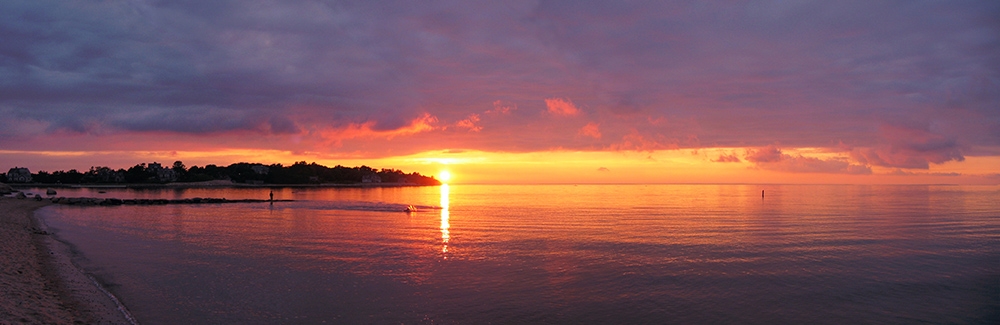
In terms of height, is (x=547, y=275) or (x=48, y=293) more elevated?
(x=48, y=293)

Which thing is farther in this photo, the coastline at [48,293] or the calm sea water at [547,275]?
the calm sea water at [547,275]

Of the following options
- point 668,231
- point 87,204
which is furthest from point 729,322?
point 87,204

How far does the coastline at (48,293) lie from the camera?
15.2 m

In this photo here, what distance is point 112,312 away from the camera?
55.9 feet

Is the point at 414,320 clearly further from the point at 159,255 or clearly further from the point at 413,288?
the point at 159,255

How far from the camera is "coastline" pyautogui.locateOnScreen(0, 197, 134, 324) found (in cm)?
1516

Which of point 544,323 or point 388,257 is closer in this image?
point 544,323

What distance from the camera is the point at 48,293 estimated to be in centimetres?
1816

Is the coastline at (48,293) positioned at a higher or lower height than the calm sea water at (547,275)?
higher

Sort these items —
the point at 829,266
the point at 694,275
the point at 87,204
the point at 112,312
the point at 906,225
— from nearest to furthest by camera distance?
the point at 112,312
the point at 694,275
the point at 829,266
the point at 906,225
the point at 87,204

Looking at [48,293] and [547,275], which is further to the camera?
[547,275]

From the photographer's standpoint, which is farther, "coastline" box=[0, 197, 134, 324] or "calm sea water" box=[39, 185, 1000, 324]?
"calm sea water" box=[39, 185, 1000, 324]

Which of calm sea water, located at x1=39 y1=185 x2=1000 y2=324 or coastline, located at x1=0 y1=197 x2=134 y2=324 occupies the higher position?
coastline, located at x1=0 y1=197 x2=134 y2=324

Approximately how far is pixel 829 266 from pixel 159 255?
36.0 metres
